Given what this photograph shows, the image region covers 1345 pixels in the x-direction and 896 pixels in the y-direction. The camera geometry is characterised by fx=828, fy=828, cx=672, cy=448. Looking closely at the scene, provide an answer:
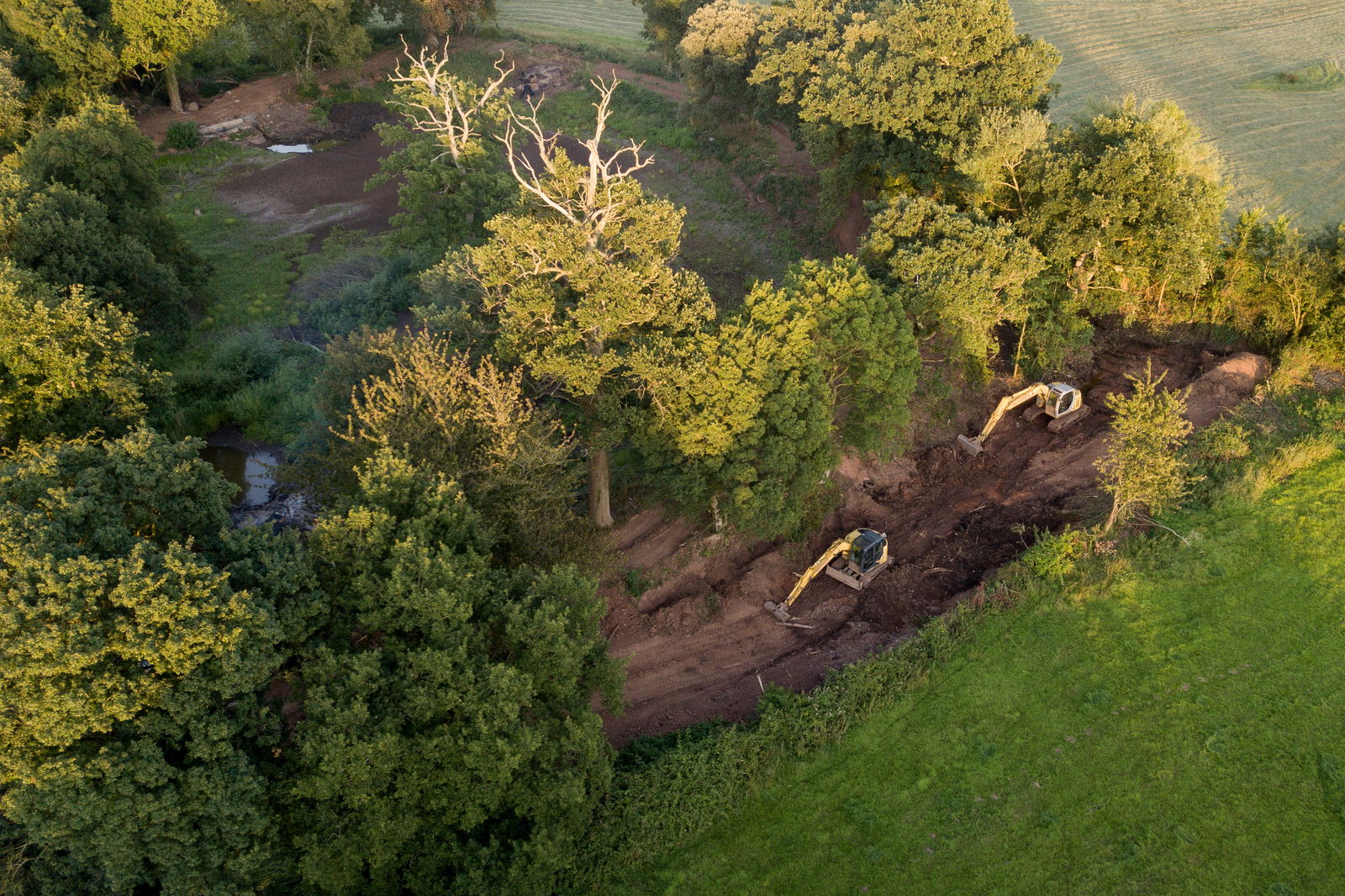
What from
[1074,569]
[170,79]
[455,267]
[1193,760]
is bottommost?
[1193,760]

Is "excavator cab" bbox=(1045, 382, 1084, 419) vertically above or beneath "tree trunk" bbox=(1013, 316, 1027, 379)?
beneath

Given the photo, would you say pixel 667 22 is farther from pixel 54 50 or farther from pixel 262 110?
pixel 54 50

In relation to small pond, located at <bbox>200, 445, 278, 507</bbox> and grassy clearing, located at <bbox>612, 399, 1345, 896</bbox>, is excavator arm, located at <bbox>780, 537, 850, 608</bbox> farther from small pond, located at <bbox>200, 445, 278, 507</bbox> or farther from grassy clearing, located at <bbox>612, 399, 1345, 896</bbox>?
small pond, located at <bbox>200, 445, 278, 507</bbox>

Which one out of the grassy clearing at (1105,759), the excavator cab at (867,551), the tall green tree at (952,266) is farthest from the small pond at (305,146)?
the grassy clearing at (1105,759)

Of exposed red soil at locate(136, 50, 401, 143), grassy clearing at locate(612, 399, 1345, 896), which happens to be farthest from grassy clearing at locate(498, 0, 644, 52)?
grassy clearing at locate(612, 399, 1345, 896)

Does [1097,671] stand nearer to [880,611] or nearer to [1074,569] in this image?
[1074,569]

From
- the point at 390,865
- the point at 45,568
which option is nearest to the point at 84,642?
the point at 45,568

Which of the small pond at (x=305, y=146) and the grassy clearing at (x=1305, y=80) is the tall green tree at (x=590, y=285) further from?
the grassy clearing at (x=1305, y=80)
